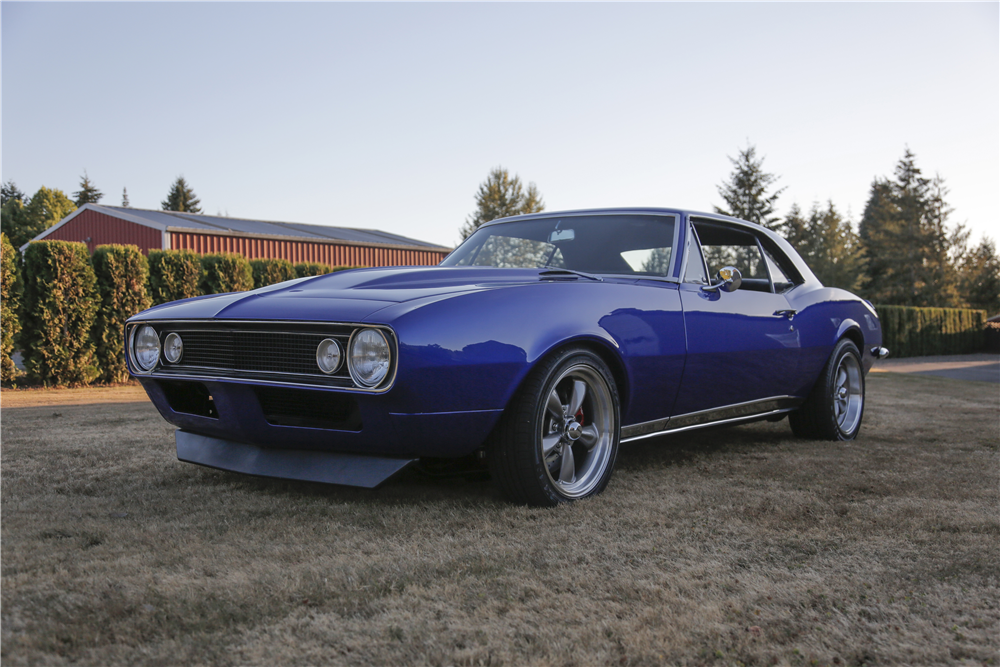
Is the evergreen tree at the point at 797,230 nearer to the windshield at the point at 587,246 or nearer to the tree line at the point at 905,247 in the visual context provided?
the tree line at the point at 905,247

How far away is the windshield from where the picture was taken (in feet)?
13.1

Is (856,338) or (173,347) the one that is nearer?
(173,347)

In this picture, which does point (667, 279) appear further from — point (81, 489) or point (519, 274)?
point (81, 489)

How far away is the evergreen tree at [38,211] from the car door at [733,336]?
2086 inches

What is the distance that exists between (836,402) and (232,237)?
2059cm

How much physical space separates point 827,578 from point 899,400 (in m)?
6.68

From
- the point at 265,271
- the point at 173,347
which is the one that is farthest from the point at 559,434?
the point at 265,271

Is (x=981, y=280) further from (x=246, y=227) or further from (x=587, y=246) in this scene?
(x=587, y=246)

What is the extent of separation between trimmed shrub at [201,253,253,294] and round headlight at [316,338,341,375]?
9.58 m

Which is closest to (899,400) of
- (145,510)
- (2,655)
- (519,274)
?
(519,274)

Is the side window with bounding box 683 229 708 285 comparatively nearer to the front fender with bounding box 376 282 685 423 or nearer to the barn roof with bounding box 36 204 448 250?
the front fender with bounding box 376 282 685 423

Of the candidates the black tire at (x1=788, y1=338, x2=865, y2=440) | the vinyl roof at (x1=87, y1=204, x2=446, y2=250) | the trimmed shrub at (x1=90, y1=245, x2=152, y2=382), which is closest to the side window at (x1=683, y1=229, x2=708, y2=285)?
the black tire at (x1=788, y1=338, x2=865, y2=440)

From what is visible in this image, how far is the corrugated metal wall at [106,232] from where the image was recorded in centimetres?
2250

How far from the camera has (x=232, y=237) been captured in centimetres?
2295
